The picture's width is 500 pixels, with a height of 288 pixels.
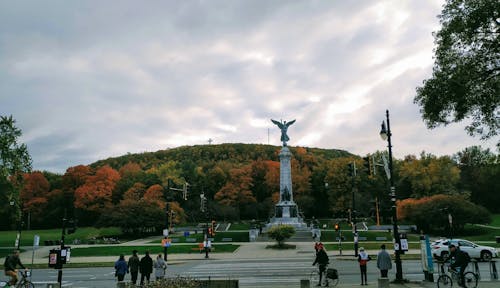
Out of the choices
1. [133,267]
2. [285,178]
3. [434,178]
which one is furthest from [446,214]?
[133,267]

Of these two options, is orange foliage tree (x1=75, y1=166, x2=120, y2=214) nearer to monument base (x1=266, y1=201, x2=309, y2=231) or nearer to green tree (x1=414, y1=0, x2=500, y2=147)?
monument base (x1=266, y1=201, x2=309, y2=231)

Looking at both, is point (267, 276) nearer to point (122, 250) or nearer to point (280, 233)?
point (280, 233)

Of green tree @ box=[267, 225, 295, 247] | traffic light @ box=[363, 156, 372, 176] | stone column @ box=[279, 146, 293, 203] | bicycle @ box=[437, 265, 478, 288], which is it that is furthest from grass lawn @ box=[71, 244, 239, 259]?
bicycle @ box=[437, 265, 478, 288]

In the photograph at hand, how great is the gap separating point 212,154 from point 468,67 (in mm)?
158769

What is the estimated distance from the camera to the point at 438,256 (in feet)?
91.7

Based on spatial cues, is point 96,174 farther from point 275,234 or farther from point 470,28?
point 470,28

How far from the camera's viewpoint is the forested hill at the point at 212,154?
485ft

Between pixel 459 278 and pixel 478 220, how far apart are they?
4540cm

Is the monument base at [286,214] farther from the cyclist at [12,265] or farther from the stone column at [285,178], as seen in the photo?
the cyclist at [12,265]

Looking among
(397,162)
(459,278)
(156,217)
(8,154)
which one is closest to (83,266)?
(8,154)

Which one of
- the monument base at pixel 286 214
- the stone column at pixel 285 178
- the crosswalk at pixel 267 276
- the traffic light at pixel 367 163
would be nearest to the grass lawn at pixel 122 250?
the crosswalk at pixel 267 276

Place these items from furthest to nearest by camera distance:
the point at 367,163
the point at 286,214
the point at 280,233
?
the point at 286,214 → the point at 280,233 → the point at 367,163

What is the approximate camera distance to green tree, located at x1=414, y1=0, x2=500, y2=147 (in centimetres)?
1540

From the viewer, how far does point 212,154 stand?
172 meters
